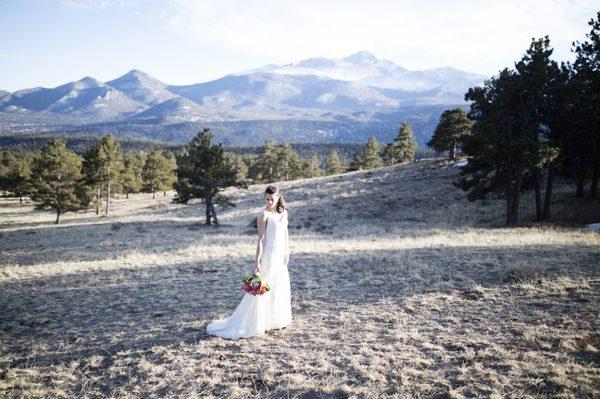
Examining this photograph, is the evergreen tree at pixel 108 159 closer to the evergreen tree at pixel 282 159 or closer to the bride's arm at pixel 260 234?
the evergreen tree at pixel 282 159

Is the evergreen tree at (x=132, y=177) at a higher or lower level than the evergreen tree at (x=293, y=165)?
lower

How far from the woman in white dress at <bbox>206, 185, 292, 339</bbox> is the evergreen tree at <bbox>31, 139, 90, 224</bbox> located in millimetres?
41232

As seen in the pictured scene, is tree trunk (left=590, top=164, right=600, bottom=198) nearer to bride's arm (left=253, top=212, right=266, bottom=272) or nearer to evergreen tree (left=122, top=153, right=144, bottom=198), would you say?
bride's arm (left=253, top=212, right=266, bottom=272)

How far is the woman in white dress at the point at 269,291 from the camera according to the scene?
24.4ft

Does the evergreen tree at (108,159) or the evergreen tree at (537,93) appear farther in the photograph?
the evergreen tree at (108,159)

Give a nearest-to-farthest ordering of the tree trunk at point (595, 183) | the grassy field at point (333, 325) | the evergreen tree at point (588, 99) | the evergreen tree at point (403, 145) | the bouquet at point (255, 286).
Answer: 1. the grassy field at point (333, 325)
2. the bouquet at point (255, 286)
3. the evergreen tree at point (588, 99)
4. the tree trunk at point (595, 183)
5. the evergreen tree at point (403, 145)

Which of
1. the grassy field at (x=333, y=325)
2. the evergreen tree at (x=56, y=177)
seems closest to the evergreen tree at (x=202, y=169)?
the grassy field at (x=333, y=325)

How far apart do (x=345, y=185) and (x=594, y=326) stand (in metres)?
41.4

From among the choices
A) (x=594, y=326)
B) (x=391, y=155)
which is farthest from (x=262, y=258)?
(x=391, y=155)

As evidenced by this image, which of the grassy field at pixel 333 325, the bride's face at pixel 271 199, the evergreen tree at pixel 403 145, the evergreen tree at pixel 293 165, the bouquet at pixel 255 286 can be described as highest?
the evergreen tree at pixel 403 145

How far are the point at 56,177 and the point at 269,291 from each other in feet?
139

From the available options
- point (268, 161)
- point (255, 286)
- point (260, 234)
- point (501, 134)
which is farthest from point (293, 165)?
point (255, 286)

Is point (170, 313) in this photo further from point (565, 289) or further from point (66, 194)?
point (66, 194)

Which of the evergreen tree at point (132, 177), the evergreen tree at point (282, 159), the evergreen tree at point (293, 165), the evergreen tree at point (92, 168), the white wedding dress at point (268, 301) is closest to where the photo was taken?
the white wedding dress at point (268, 301)
